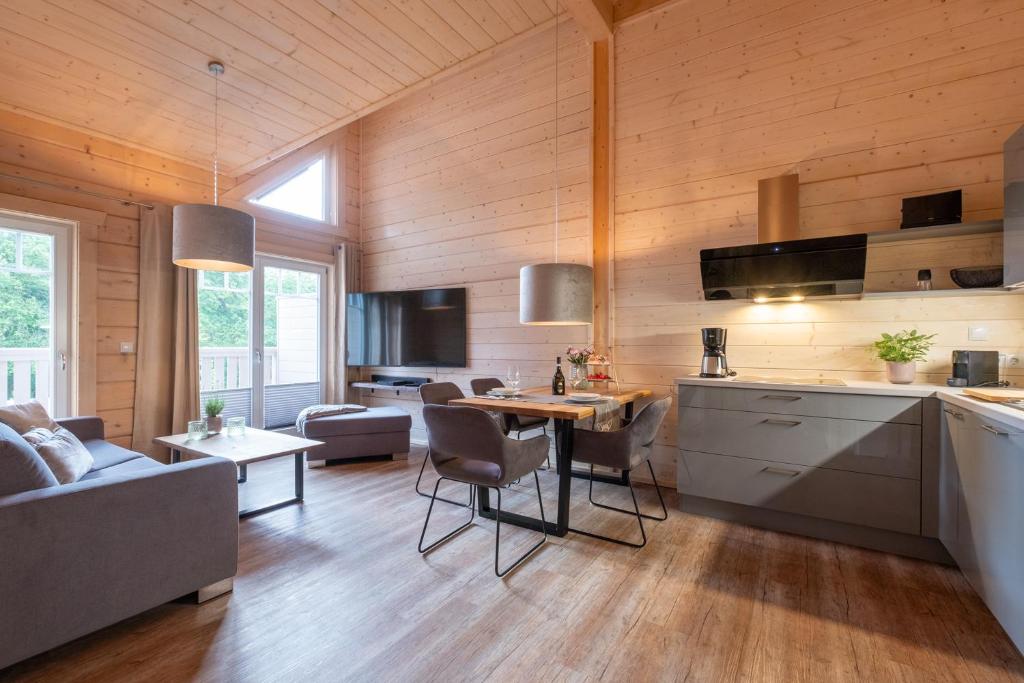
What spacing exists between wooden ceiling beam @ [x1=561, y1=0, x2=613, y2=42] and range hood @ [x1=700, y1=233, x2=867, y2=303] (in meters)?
2.10

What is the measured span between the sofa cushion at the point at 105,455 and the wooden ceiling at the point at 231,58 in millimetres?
2458

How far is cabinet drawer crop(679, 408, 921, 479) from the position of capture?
7.94 feet

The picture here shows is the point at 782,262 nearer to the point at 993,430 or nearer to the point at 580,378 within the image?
the point at 993,430

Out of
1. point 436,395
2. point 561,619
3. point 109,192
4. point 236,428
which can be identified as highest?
point 109,192

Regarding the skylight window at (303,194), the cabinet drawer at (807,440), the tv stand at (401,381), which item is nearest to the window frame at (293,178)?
the skylight window at (303,194)

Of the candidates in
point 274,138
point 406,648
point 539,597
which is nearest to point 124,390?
point 274,138

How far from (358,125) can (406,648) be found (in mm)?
5689

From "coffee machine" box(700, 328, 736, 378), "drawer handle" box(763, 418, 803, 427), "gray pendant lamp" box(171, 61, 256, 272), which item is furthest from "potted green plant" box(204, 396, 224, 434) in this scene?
"drawer handle" box(763, 418, 803, 427)

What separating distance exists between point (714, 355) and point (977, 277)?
137cm

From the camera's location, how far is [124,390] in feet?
12.7

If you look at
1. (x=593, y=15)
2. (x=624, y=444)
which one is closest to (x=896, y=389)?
(x=624, y=444)

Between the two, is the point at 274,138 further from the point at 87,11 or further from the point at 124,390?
the point at 124,390

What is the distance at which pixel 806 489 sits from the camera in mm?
2635

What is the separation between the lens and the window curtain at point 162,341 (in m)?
3.92
